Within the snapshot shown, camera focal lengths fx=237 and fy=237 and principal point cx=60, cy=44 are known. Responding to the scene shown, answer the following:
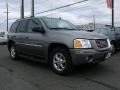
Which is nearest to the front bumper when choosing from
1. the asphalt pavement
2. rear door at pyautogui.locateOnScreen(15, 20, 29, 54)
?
the asphalt pavement

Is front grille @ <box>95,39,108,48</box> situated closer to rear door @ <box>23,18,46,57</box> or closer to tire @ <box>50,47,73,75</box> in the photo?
tire @ <box>50,47,73,75</box>

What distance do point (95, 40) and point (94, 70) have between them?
4.05 ft

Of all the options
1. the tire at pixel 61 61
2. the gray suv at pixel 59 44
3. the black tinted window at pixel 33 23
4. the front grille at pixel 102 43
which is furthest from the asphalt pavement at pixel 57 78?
the black tinted window at pixel 33 23

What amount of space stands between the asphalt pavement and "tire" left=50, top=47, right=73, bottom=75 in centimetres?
19

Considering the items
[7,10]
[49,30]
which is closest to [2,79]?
[49,30]

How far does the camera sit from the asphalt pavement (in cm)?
595

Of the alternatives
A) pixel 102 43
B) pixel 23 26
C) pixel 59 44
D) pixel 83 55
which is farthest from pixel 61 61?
pixel 23 26

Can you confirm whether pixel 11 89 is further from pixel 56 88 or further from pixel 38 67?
pixel 38 67

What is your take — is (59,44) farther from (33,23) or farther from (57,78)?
(33,23)

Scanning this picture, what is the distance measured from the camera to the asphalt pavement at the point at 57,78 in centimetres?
595

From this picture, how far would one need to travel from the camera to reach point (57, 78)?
6.86m

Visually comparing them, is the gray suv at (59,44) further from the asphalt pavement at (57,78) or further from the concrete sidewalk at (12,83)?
the concrete sidewalk at (12,83)

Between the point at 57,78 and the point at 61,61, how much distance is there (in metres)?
0.59

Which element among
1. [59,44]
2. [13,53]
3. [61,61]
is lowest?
[61,61]
